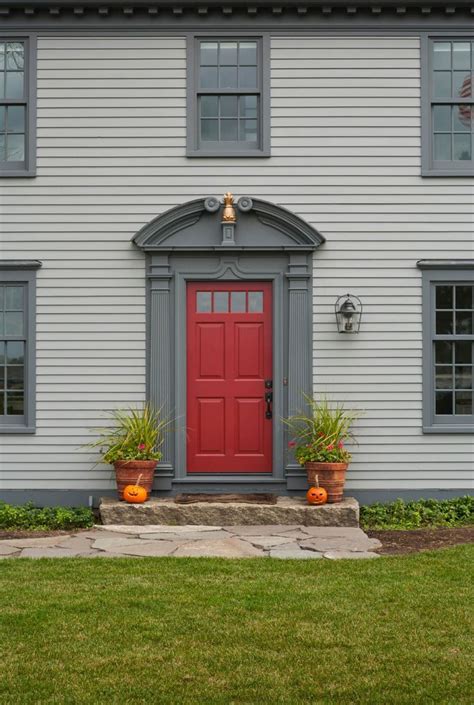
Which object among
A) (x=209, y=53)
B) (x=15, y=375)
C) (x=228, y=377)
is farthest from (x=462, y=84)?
(x=15, y=375)

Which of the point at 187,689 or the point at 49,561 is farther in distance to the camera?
the point at 49,561

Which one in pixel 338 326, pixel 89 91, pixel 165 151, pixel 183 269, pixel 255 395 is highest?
pixel 89 91

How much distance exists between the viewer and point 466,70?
10203mm

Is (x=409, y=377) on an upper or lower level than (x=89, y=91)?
lower

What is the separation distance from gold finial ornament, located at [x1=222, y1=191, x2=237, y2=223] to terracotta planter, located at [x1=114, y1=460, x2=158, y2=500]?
2.73 m

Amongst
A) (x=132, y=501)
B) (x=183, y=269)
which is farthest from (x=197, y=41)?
(x=132, y=501)

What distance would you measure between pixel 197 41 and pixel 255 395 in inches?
158

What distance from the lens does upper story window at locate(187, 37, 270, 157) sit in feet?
33.2

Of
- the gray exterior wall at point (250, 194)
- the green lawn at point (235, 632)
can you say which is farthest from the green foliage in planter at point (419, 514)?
the green lawn at point (235, 632)

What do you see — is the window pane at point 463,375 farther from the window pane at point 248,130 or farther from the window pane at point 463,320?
the window pane at point 248,130

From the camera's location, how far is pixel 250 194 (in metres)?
10.1

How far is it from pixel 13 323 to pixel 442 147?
5211mm

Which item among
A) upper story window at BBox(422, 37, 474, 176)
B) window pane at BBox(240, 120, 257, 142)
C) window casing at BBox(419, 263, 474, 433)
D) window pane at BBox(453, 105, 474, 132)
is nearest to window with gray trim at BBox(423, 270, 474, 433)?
window casing at BBox(419, 263, 474, 433)

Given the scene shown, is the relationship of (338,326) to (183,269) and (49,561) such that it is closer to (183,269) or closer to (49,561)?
(183,269)
